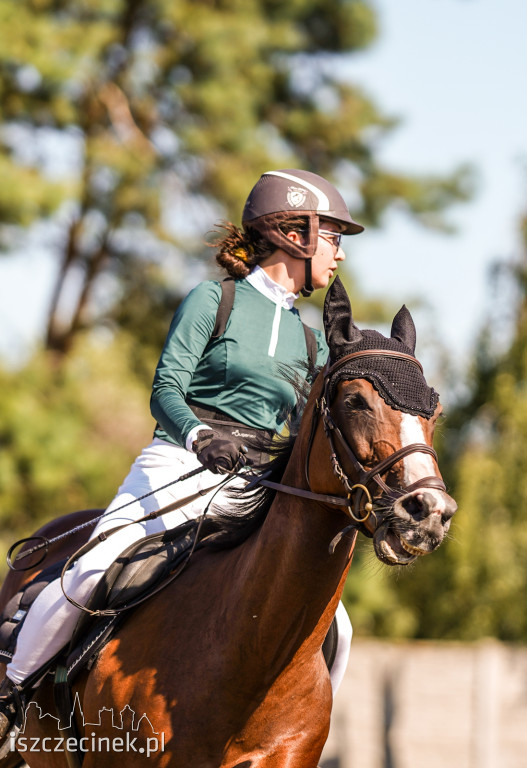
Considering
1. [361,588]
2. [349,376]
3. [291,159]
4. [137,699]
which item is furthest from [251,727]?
[291,159]

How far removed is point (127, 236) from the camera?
1827cm

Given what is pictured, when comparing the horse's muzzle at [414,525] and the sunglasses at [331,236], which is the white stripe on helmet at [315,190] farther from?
the horse's muzzle at [414,525]

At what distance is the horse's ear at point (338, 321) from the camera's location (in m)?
3.66

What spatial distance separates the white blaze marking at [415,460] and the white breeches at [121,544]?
4.00 feet

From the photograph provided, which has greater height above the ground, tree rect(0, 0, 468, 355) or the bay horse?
tree rect(0, 0, 468, 355)

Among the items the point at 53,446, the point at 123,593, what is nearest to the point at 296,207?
the point at 123,593

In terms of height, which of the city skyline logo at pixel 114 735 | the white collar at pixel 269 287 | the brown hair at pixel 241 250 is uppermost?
the brown hair at pixel 241 250

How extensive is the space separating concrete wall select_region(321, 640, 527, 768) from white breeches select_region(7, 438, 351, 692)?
7.91 metres

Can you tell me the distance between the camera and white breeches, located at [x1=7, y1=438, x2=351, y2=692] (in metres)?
4.36

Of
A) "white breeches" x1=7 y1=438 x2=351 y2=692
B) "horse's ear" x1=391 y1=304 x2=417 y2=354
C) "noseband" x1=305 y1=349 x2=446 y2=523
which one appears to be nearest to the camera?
"noseband" x1=305 y1=349 x2=446 y2=523

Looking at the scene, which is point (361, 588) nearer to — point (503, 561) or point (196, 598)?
point (503, 561)

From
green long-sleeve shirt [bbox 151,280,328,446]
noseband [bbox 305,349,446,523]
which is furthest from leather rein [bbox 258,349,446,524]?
green long-sleeve shirt [bbox 151,280,328,446]

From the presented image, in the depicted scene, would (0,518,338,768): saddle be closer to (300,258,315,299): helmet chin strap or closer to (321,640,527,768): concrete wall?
(300,258,315,299): helmet chin strap

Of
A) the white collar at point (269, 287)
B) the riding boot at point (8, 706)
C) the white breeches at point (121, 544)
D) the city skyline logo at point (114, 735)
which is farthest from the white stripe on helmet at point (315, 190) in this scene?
the riding boot at point (8, 706)
